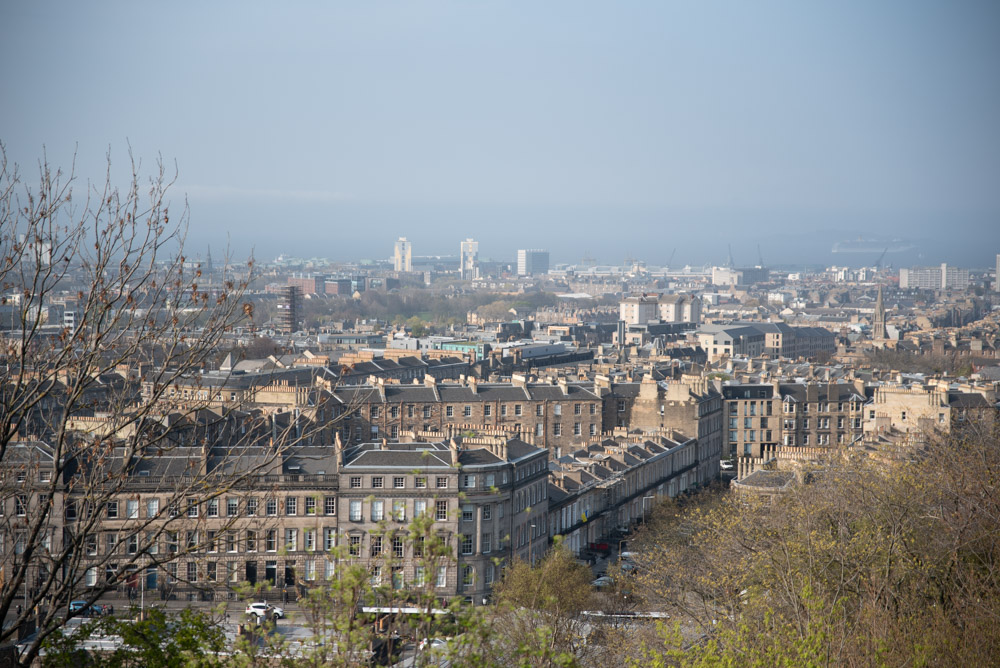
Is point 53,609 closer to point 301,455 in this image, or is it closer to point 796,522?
point 796,522

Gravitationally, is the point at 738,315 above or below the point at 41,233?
A: below

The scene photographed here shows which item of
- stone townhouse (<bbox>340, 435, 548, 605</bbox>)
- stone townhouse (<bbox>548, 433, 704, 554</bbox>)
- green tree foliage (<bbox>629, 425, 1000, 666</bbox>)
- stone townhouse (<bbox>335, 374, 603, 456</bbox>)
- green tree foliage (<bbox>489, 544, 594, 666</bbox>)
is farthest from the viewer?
stone townhouse (<bbox>335, 374, 603, 456</bbox>)

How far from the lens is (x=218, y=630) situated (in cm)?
1373

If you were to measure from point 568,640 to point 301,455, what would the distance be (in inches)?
576

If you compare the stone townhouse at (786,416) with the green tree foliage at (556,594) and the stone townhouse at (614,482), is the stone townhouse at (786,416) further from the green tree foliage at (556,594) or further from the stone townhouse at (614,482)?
the green tree foliage at (556,594)

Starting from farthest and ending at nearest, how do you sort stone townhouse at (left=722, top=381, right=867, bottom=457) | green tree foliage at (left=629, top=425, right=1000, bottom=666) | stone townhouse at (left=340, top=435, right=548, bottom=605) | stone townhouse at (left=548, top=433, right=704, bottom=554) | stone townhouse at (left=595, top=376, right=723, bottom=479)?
stone townhouse at (left=722, top=381, right=867, bottom=457)
stone townhouse at (left=595, top=376, right=723, bottom=479)
stone townhouse at (left=548, top=433, right=704, bottom=554)
stone townhouse at (left=340, top=435, right=548, bottom=605)
green tree foliage at (left=629, top=425, right=1000, bottom=666)

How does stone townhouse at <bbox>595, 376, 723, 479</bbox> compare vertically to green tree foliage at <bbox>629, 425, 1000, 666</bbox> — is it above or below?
below

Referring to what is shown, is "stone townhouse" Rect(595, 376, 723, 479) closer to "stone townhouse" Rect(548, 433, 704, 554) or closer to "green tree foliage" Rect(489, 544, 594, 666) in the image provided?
"stone townhouse" Rect(548, 433, 704, 554)

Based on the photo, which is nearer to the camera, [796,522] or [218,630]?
[218,630]

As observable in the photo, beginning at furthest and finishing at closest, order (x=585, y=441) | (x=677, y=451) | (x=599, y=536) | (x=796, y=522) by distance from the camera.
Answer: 1. (x=585, y=441)
2. (x=677, y=451)
3. (x=599, y=536)
4. (x=796, y=522)

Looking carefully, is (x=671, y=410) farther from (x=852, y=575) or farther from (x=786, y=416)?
(x=852, y=575)

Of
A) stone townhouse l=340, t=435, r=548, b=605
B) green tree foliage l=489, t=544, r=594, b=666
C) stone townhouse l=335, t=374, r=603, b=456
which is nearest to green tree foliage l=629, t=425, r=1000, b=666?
green tree foliage l=489, t=544, r=594, b=666

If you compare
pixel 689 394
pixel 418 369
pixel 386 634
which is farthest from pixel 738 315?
pixel 386 634

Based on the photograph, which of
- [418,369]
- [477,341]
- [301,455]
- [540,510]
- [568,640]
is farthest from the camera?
[477,341]
